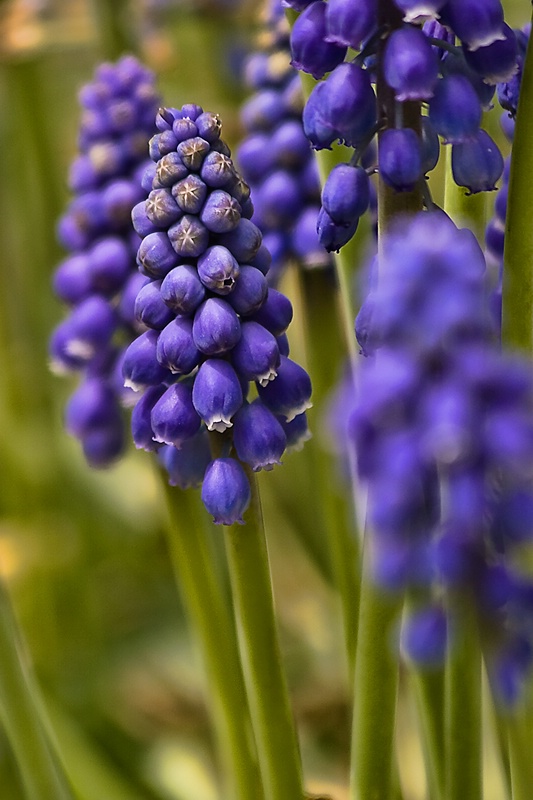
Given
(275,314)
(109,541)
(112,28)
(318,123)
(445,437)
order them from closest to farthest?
(445,437) < (318,123) < (275,314) < (112,28) < (109,541)

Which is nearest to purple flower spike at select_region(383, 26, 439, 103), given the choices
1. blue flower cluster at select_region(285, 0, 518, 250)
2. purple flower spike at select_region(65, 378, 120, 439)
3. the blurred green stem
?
blue flower cluster at select_region(285, 0, 518, 250)

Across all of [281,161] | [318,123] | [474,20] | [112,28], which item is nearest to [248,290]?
[318,123]

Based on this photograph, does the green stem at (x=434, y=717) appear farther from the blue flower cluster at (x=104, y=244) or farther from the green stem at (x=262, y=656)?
the blue flower cluster at (x=104, y=244)

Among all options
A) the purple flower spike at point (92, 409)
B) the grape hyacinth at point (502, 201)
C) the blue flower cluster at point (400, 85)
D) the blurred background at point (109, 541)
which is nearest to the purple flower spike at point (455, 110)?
the blue flower cluster at point (400, 85)

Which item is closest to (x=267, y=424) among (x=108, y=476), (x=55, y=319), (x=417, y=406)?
(x=417, y=406)

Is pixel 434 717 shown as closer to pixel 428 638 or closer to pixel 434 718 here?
pixel 434 718

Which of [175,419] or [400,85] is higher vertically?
[400,85]
